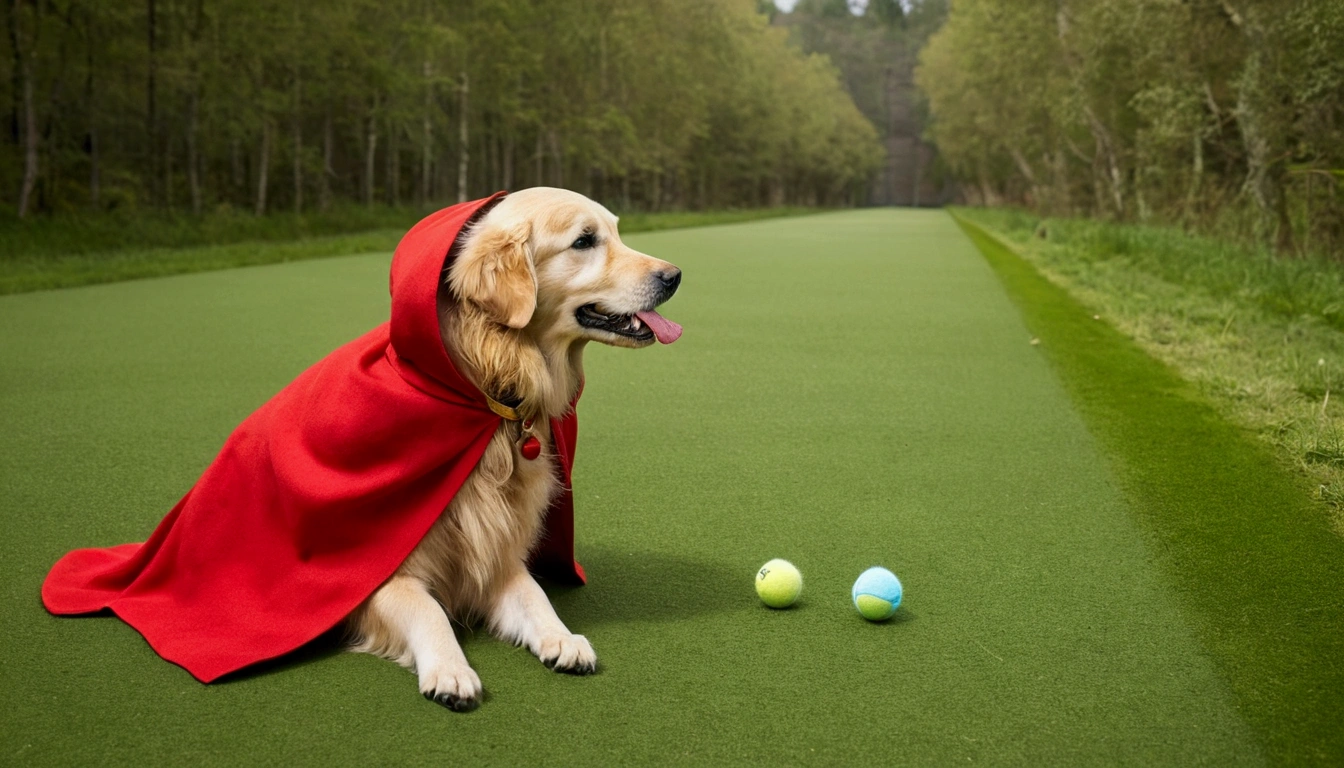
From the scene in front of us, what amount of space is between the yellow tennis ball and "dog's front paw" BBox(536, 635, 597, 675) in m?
0.64

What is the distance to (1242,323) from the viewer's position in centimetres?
872

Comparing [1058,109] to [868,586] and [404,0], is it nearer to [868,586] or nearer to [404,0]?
[404,0]

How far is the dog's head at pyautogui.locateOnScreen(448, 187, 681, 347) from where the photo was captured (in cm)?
302

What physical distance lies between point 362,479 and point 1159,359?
6.14 m

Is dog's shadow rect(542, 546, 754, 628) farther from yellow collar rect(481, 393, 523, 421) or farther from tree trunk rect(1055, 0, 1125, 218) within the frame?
tree trunk rect(1055, 0, 1125, 218)

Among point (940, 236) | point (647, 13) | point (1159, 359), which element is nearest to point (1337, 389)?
point (1159, 359)

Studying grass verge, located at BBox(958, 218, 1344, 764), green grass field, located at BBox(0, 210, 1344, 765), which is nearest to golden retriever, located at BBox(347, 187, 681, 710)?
green grass field, located at BBox(0, 210, 1344, 765)

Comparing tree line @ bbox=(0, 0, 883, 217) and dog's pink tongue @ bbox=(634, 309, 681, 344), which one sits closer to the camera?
dog's pink tongue @ bbox=(634, 309, 681, 344)

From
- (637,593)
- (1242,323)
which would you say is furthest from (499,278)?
(1242,323)

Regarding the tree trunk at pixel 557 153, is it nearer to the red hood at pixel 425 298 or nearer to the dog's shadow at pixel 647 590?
the dog's shadow at pixel 647 590

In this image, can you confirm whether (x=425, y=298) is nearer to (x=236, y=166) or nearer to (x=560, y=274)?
(x=560, y=274)

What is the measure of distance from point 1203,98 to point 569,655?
17.2 metres

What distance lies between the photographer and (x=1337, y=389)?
→ 6.17 m

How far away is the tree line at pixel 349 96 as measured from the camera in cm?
2252
